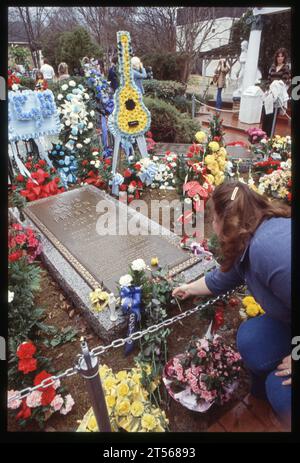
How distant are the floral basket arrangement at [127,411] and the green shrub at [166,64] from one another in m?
14.2

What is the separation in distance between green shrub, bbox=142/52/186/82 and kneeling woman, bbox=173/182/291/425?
A: 13725 millimetres

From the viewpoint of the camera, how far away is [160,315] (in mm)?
2451

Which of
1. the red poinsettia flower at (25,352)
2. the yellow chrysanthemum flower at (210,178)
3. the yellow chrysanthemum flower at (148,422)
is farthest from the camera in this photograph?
the yellow chrysanthemum flower at (210,178)

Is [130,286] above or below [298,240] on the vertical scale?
below

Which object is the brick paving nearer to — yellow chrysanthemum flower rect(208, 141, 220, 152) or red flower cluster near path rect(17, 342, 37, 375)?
red flower cluster near path rect(17, 342, 37, 375)

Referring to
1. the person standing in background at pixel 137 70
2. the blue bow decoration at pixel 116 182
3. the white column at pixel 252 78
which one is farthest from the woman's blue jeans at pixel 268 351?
the white column at pixel 252 78

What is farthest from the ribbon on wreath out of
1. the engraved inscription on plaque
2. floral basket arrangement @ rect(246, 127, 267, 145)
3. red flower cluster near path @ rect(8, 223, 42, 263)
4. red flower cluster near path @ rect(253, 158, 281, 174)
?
floral basket arrangement @ rect(246, 127, 267, 145)

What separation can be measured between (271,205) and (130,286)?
1187 mm

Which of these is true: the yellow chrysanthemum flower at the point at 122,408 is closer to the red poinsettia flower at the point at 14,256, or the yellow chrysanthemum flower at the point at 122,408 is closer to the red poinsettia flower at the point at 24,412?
the red poinsettia flower at the point at 24,412

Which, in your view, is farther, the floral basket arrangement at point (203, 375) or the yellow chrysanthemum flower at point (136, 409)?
the floral basket arrangement at point (203, 375)

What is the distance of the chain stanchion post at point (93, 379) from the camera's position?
1344 mm

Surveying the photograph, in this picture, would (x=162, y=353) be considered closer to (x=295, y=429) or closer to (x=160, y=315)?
(x=160, y=315)

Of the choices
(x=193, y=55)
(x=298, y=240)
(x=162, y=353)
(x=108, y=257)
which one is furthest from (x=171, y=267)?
(x=193, y=55)

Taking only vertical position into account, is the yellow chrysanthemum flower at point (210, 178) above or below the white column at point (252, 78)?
below
